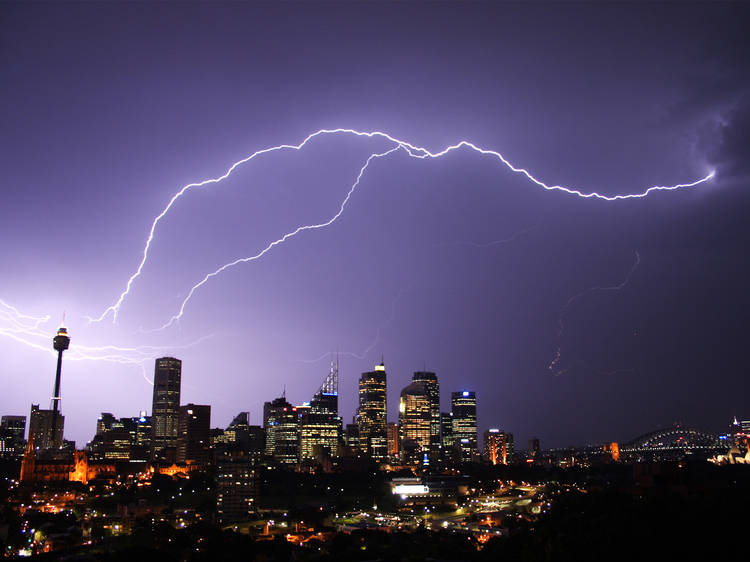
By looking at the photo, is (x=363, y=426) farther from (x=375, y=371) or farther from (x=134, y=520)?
(x=134, y=520)

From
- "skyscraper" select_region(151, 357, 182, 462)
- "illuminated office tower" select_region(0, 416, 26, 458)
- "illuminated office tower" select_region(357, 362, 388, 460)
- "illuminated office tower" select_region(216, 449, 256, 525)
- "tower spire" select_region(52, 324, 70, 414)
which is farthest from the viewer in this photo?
"illuminated office tower" select_region(357, 362, 388, 460)

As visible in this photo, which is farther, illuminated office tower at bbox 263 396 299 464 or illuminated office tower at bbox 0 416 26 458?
illuminated office tower at bbox 263 396 299 464

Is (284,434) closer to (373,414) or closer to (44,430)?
(373,414)

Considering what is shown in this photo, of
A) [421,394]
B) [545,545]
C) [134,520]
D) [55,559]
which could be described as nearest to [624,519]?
[545,545]

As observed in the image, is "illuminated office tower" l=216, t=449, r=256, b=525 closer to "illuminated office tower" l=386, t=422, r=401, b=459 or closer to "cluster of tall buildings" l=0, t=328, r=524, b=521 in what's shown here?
"cluster of tall buildings" l=0, t=328, r=524, b=521

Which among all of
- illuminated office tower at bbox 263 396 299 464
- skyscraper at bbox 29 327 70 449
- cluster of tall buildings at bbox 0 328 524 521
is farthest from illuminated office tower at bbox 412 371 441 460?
skyscraper at bbox 29 327 70 449

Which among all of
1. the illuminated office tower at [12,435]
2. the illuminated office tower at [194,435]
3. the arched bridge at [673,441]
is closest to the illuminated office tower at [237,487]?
the illuminated office tower at [194,435]

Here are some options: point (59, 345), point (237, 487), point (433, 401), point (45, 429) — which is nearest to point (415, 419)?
point (433, 401)
